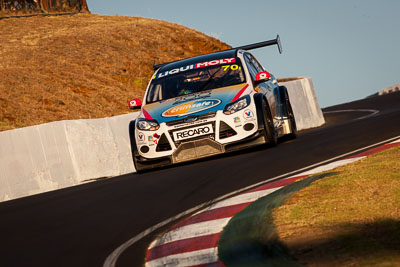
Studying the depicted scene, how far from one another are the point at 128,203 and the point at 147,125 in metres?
2.67

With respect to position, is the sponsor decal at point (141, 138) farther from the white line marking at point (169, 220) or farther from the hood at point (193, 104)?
the white line marking at point (169, 220)

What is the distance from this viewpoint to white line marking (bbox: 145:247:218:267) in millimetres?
4670

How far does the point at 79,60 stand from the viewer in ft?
138

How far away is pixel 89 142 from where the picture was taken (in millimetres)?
12500

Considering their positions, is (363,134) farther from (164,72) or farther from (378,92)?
(378,92)

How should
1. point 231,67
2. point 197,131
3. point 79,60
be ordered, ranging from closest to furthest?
1. point 197,131
2. point 231,67
3. point 79,60

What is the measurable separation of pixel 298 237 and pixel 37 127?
8.30 m

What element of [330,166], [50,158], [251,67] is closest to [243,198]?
[330,166]

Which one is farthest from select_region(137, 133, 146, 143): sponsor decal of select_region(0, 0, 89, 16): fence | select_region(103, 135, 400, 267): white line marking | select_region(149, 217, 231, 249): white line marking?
select_region(0, 0, 89, 16): fence

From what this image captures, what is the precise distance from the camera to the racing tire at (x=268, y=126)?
10078mm

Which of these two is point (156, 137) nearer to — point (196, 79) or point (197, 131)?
point (197, 131)

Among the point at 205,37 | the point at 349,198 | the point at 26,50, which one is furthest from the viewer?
the point at 205,37

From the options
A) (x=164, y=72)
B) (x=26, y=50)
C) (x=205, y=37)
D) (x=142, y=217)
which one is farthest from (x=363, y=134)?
(x=205, y=37)

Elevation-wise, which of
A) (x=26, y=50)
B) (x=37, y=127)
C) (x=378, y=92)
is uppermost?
(x=26, y=50)
